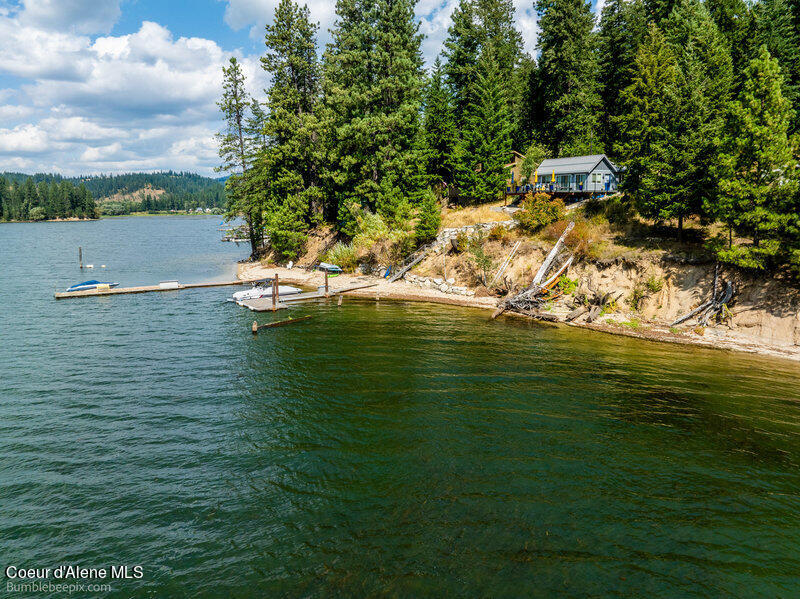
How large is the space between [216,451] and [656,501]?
655 inches

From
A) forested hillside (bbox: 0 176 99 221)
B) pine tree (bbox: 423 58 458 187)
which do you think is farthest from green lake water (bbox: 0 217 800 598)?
forested hillside (bbox: 0 176 99 221)

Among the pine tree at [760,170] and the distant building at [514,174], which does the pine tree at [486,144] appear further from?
the pine tree at [760,170]

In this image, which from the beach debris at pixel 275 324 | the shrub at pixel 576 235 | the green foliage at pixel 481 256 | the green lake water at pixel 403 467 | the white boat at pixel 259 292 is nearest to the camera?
the green lake water at pixel 403 467

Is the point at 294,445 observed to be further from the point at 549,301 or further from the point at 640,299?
the point at 640,299

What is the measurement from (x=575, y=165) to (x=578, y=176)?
188 centimetres

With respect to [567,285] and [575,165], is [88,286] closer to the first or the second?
[567,285]

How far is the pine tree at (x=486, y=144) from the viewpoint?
5072 centimetres

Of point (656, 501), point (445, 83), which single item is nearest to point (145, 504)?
point (656, 501)

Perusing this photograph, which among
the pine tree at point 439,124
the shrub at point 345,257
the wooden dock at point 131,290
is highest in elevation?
the pine tree at point 439,124

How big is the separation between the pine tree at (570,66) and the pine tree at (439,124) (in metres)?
16.9

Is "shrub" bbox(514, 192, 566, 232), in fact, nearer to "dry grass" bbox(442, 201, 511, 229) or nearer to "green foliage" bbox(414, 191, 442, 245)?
"dry grass" bbox(442, 201, 511, 229)

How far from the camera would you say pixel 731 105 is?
2691 cm

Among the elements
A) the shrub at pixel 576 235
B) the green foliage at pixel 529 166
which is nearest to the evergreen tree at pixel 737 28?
A: the green foliage at pixel 529 166

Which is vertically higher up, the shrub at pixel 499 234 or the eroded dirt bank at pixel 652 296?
the shrub at pixel 499 234
